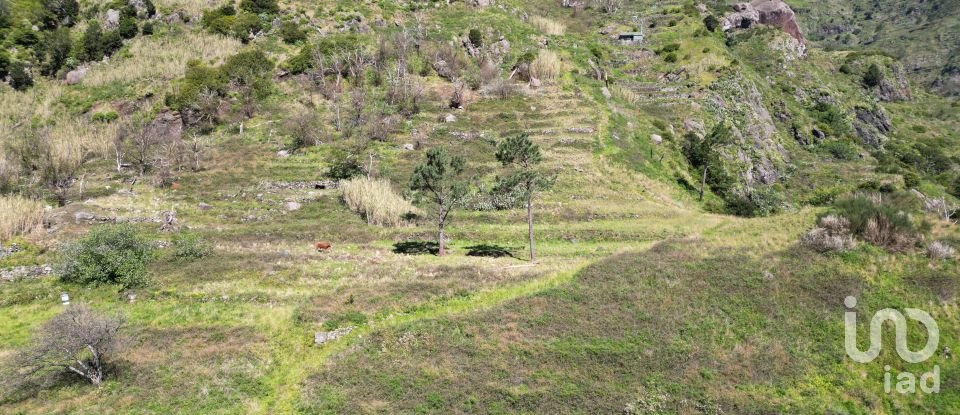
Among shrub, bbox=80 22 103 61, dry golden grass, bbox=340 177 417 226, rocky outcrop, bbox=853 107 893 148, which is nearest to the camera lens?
dry golden grass, bbox=340 177 417 226

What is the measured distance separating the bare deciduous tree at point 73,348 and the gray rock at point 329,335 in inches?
352

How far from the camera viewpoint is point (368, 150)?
203ft

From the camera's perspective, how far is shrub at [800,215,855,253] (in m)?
27.7

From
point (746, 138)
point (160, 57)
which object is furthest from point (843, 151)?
point (160, 57)

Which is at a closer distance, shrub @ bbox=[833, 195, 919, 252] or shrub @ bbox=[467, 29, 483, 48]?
shrub @ bbox=[833, 195, 919, 252]

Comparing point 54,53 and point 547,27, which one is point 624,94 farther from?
point 54,53

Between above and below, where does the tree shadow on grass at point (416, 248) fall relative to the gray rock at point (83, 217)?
below

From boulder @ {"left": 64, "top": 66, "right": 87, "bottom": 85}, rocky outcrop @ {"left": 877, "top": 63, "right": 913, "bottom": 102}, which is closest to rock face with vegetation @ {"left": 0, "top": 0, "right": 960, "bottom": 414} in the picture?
boulder @ {"left": 64, "top": 66, "right": 87, "bottom": 85}

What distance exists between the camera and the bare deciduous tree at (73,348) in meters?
19.6

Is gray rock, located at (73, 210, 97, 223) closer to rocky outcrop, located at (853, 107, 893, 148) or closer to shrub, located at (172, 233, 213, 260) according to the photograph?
shrub, located at (172, 233, 213, 260)

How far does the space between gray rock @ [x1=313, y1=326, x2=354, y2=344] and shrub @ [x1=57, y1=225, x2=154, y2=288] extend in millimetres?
15246

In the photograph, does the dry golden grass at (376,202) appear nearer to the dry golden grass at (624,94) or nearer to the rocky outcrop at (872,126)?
the dry golden grass at (624,94)

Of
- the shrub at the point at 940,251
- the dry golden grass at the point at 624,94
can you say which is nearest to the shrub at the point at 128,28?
the dry golden grass at the point at 624,94

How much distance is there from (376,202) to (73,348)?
94.3ft
